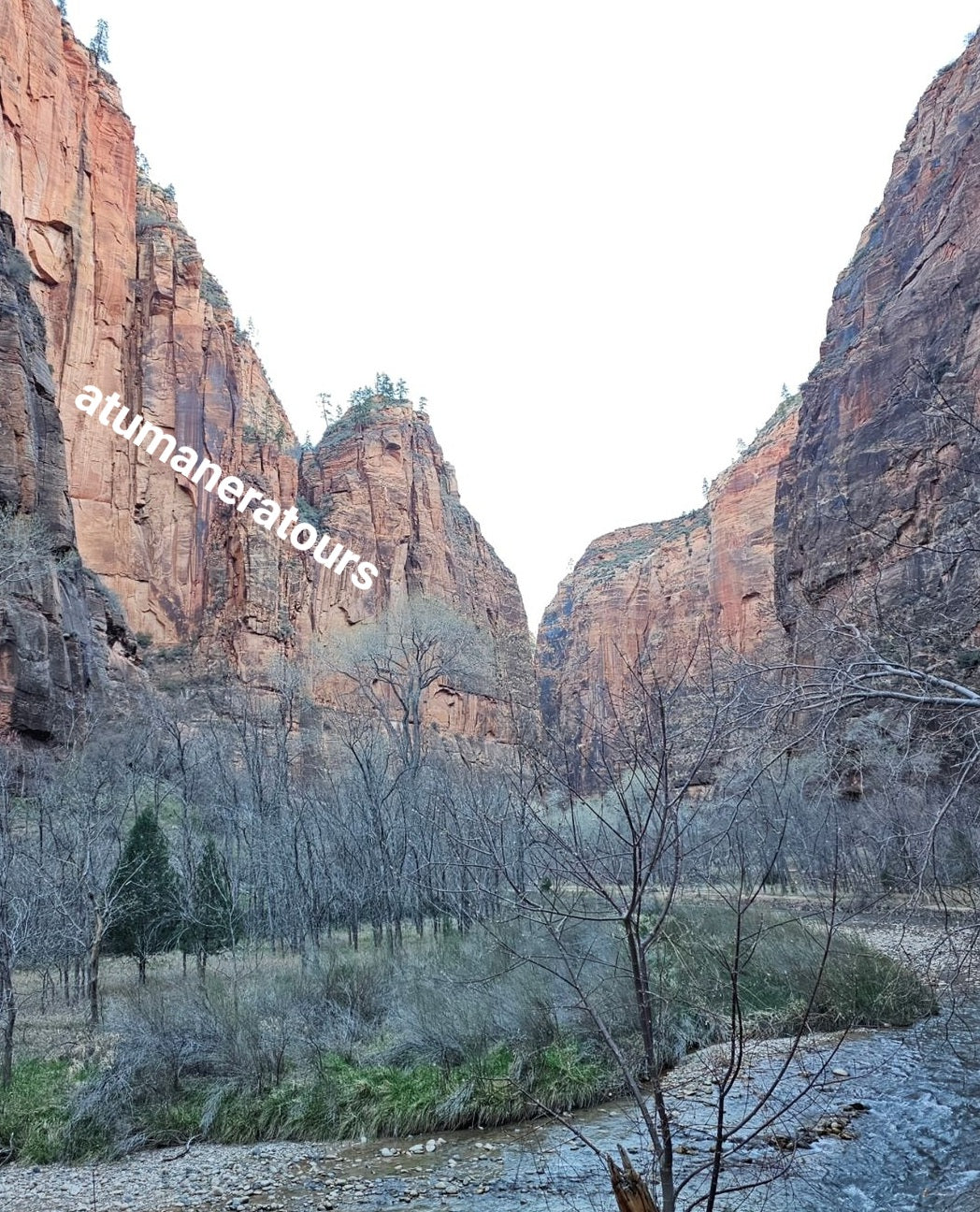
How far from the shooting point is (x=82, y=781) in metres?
24.6

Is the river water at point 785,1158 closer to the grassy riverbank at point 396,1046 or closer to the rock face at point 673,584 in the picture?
the grassy riverbank at point 396,1046

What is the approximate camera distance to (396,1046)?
10.9 m

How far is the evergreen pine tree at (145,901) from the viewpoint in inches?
702

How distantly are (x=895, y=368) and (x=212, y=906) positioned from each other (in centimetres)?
3452

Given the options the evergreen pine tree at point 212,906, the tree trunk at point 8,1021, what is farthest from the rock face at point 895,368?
the tree trunk at point 8,1021

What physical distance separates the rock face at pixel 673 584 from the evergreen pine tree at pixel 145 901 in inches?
1179

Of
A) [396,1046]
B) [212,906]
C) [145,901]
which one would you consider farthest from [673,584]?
[396,1046]

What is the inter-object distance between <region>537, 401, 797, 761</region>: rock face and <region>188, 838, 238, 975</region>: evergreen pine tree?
1123 inches

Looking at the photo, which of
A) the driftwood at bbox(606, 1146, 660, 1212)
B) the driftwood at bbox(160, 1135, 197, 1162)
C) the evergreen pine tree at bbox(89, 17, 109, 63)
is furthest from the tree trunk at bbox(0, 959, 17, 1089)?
the evergreen pine tree at bbox(89, 17, 109, 63)

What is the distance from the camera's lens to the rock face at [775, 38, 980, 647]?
3084 centimetres

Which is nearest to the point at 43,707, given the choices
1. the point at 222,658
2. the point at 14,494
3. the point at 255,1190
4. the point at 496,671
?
the point at 14,494

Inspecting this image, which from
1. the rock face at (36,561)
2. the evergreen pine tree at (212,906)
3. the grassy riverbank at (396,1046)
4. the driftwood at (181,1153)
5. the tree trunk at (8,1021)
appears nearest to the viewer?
the driftwood at (181,1153)

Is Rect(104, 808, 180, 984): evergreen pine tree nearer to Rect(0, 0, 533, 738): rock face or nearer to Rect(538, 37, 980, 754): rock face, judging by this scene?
Rect(538, 37, 980, 754): rock face

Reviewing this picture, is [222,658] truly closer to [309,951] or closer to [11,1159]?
[309,951]
